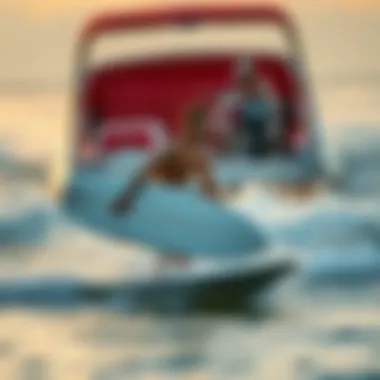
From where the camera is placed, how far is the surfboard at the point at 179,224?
1300mm

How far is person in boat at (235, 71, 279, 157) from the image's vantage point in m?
1.34

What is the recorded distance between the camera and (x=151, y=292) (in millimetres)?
1294

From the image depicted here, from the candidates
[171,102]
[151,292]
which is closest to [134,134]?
[171,102]

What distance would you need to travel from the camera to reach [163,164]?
132 centimetres

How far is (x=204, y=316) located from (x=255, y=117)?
0.27 meters

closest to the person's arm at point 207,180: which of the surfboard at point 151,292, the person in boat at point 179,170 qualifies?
the person in boat at point 179,170

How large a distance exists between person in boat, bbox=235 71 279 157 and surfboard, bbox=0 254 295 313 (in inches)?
6.1

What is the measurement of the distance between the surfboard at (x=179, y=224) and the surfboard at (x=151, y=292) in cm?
4

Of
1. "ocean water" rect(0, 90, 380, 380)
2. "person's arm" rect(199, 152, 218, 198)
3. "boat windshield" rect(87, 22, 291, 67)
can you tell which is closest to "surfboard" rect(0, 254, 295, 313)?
"ocean water" rect(0, 90, 380, 380)

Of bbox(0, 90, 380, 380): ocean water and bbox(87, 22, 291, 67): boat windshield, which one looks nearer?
bbox(0, 90, 380, 380): ocean water

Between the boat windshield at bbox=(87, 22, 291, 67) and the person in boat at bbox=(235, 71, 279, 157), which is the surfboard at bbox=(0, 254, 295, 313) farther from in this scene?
the boat windshield at bbox=(87, 22, 291, 67)

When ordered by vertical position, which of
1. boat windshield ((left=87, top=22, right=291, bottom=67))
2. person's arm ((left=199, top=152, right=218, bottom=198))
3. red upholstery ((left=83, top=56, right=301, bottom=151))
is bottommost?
person's arm ((left=199, top=152, right=218, bottom=198))

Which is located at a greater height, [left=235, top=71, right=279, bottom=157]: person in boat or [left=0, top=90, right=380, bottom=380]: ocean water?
[left=235, top=71, right=279, bottom=157]: person in boat

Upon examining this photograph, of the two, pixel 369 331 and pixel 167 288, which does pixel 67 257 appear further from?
pixel 369 331
